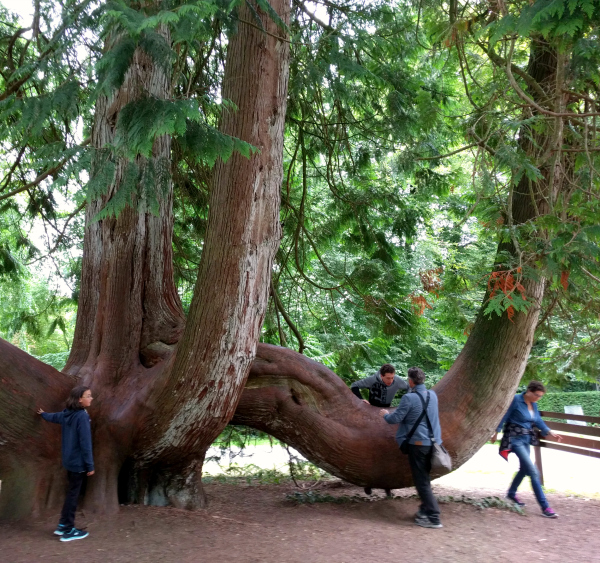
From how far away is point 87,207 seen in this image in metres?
6.52

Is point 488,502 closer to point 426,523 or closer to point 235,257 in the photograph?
point 426,523

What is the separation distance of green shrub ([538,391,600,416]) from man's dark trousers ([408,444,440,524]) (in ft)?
59.5

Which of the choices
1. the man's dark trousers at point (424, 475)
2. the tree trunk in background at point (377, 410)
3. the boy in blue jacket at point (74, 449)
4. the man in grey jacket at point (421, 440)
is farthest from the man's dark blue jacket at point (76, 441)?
the man's dark trousers at point (424, 475)

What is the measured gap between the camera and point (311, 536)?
207 inches

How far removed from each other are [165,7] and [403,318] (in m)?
5.49

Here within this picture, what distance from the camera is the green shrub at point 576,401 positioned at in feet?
70.6

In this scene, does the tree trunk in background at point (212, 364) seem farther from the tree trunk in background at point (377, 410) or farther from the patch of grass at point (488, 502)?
the patch of grass at point (488, 502)

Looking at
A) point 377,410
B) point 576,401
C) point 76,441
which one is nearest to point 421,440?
point 377,410

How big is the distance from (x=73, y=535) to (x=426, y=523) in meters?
3.30

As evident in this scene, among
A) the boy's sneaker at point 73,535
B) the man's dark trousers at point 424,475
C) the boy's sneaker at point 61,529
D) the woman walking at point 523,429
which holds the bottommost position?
the boy's sneaker at point 73,535

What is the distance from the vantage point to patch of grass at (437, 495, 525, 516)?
6.68m

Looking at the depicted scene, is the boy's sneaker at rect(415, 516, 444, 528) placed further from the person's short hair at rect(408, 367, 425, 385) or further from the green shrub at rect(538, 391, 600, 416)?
the green shrub at rect(538, 391, 600, 416)

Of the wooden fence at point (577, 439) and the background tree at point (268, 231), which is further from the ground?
the background tree at point (268, 231)

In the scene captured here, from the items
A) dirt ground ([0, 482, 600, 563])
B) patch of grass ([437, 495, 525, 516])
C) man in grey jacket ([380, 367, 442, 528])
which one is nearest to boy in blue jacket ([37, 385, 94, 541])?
dirt ground ([0, 482, 600, 563])
